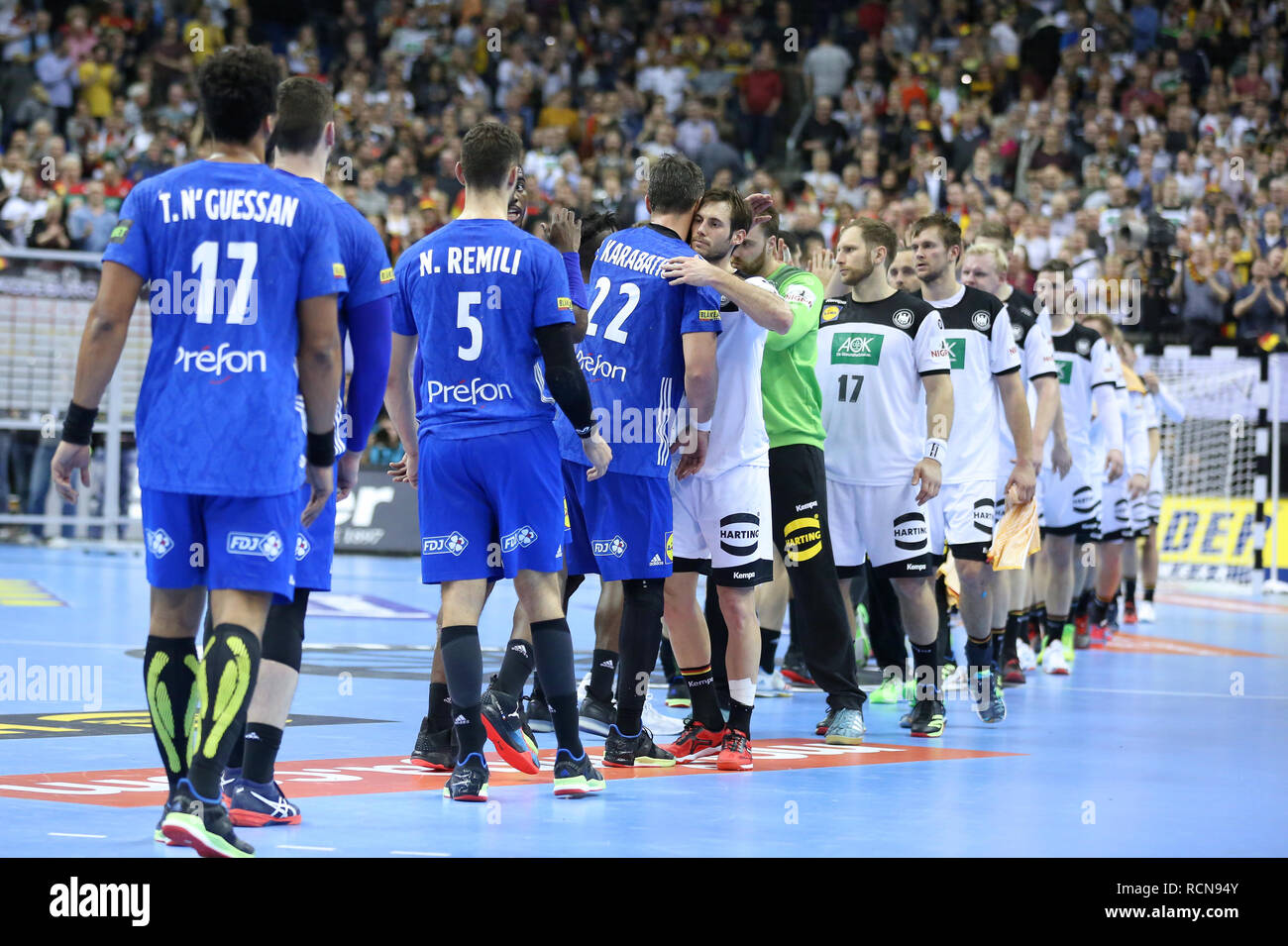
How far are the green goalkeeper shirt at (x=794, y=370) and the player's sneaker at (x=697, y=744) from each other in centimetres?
154

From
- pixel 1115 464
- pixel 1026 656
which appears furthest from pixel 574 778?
pixel 1115 464

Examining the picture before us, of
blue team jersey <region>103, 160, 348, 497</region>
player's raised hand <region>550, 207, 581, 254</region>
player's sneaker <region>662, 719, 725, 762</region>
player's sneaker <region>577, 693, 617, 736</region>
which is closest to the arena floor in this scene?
player's sneaker <region>577, 693, 617, 736</region>

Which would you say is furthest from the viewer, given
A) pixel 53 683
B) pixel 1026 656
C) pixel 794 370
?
pixel 1026 656

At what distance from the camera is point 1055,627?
459 inches

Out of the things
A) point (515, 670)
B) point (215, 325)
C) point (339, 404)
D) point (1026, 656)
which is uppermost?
point (215, 325)

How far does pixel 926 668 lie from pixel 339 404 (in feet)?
14.0

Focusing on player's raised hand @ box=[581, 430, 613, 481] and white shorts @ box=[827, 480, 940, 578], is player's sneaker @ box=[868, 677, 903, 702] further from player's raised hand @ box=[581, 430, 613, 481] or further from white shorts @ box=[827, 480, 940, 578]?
player's raised hand @ box=[581, 430, 613, 481]

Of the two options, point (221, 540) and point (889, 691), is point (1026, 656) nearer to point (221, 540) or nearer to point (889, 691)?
point (889, 691)

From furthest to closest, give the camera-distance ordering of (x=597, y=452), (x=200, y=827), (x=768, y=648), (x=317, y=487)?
(x=768, y=648) < (x=597, y=452) < (x=317, y=487) < (x=200, y=827)

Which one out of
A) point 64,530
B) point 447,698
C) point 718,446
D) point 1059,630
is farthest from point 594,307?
point 64,530

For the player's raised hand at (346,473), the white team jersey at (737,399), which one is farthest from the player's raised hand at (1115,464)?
the player's raised hand at (346,473)

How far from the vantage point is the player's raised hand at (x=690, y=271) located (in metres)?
6.66

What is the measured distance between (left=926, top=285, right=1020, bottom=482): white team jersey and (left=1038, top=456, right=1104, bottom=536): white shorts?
8.18 ft

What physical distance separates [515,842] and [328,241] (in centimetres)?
191
